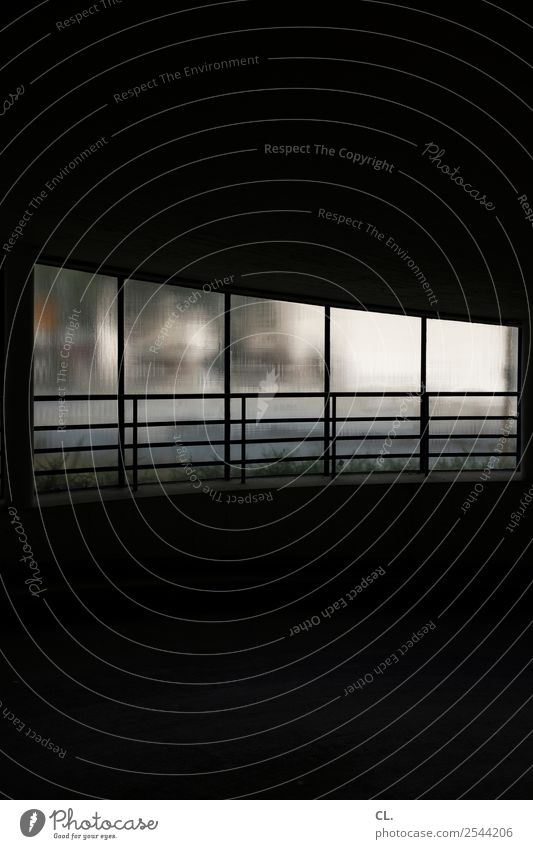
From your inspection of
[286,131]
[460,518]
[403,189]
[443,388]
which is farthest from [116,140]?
[443,388]

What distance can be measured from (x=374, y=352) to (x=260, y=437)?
248cm

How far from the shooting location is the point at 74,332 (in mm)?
11125

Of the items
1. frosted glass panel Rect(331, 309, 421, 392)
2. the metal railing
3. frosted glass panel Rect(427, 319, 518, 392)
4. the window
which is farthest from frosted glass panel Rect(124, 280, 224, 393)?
frosted glass panel Rect(427, 319, 518, 392)

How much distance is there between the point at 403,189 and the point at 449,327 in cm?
856

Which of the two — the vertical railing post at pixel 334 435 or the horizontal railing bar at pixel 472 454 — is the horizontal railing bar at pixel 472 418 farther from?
the vertical railing post at pixel 334 435

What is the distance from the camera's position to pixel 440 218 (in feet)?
25.9

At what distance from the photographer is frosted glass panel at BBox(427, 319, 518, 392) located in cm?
1528

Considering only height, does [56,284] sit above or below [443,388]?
above

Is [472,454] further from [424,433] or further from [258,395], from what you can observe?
[258,395]

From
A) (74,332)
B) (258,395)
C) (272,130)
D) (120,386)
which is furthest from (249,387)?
(272,130)

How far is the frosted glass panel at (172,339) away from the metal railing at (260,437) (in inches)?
8.2

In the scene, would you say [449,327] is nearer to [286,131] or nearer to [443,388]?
[443,388]

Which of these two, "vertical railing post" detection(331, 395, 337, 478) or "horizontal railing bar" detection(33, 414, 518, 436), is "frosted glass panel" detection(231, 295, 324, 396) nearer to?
"vertical railing post" detection(331, 395, 337, 478)

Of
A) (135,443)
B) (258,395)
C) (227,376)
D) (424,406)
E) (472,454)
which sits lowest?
(472,454)
